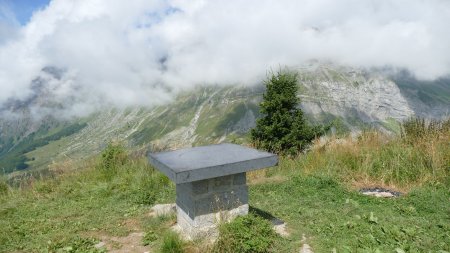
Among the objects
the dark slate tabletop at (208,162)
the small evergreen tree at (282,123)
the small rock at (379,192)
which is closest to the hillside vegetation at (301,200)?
the small rock at (379,192)

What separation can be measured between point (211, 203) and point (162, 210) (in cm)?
229

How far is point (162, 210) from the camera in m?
8.50

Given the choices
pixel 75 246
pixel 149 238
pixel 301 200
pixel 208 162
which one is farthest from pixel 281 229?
pixel 75 246

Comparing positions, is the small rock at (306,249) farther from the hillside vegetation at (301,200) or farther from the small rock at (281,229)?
the small rock at (281,229)

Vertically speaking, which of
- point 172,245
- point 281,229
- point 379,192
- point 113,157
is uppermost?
point 172,245

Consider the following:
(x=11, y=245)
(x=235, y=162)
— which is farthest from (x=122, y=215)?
(x=235, y=162)

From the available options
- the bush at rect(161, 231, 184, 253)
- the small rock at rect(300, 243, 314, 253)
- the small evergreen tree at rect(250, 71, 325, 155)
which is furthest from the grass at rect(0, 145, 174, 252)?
the small evergreen tree at rect(250, 71, 325, 155)

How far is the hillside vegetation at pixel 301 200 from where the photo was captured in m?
6.42

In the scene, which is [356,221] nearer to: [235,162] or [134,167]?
[235,162]

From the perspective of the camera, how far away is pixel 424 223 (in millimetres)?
6906

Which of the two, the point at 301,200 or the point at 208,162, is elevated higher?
the point at 208,162

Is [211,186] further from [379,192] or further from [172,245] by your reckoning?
[379,192]

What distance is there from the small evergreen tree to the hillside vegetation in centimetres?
302

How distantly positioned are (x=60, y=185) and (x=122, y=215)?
4.36m
